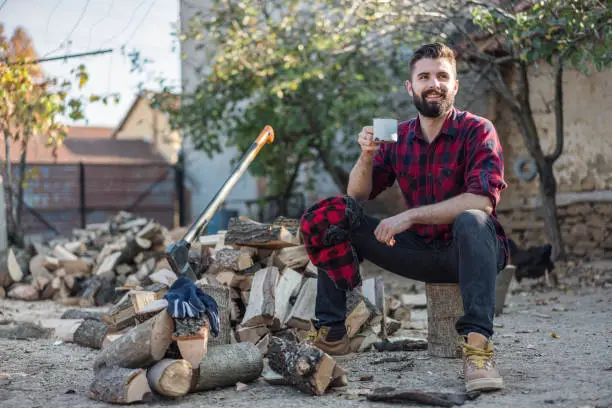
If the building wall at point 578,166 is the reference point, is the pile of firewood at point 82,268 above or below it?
below

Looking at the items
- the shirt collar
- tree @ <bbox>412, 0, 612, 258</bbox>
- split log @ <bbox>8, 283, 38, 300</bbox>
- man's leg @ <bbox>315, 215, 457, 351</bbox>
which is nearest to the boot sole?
man's leg @ <bbox>315, 215, 457, 351</bbox>

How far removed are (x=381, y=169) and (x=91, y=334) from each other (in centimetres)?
209

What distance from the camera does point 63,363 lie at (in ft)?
12.9

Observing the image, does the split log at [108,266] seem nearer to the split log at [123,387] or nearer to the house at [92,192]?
the split log at [123,387]

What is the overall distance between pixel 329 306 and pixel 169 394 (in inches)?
39.7

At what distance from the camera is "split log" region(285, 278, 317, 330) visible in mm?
4184

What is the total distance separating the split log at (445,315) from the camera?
365 centimetres

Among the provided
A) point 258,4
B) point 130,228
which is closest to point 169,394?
point 130,228

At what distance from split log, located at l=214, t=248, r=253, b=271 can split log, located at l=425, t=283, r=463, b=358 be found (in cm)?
129

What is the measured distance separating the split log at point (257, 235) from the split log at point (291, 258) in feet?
0.14

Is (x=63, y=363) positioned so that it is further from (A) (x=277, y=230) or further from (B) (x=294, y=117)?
(B) (x=294, y=117)

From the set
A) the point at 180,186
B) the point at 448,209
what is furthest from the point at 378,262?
the point at 180,186

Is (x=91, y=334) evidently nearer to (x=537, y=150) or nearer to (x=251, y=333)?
(x=251, y=333)

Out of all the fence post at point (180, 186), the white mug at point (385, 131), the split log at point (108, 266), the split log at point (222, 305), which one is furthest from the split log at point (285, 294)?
the fence post at point (180, 186)
